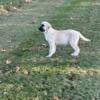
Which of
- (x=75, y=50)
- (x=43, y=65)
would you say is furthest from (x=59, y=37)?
(x=43, y=65)

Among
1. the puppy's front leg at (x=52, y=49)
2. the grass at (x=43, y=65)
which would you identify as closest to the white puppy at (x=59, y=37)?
the puppy's front leg at (x=52, y=49)

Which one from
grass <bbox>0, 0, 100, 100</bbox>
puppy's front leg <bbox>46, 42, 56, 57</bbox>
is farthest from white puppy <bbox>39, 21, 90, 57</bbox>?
grass <bbox>0, 0, 100, 100</bbox>

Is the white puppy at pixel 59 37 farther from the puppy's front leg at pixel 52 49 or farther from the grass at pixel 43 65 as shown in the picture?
the grass at pixel 43 65

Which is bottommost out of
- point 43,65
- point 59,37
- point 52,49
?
point 43,65

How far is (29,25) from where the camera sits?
43.3ft

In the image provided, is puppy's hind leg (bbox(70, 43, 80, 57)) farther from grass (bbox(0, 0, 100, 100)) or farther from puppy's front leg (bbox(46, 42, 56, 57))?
puppy's front leg (bbox(46, 42, 56, 57))

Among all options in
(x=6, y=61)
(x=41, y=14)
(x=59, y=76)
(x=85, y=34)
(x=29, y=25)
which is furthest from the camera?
(x=41, y=14)

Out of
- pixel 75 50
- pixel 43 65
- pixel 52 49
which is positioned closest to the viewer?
pixel 43 65

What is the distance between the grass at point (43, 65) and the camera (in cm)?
735

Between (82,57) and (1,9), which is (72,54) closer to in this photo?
(82,57)

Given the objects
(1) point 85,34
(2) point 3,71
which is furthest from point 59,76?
(1) point 85,34

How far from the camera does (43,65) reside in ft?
28.6

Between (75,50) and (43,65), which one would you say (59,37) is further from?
(43,65)

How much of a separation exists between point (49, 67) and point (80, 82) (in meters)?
1.00
